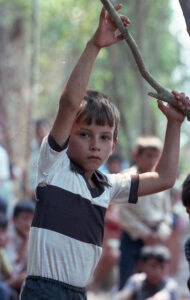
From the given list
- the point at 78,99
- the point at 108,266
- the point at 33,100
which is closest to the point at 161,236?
the point at 108,266

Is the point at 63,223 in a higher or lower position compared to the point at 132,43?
lower

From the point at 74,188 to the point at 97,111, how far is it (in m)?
0.33

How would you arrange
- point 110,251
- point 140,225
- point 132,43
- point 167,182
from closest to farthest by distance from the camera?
point 132,43 → point 167,182 → point 140,225 → point 110,251

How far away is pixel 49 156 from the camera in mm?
2574

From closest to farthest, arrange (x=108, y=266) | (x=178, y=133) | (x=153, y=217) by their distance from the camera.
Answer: (x=178, y=133)
(x=153, y=217)
(x=108, y=266)

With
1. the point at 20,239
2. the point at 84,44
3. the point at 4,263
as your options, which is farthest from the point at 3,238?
the point at 84,44

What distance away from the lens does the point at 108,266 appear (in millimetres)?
8398

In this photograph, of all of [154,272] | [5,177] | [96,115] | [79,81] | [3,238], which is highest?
[79,81]

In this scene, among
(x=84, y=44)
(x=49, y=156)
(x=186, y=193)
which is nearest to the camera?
(x=49, y=156)

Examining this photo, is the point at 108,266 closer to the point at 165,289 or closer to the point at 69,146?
the point at 165,289

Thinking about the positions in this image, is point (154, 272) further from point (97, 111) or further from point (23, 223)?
point (97, 111)

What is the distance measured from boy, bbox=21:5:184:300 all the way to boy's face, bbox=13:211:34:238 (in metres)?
3.04

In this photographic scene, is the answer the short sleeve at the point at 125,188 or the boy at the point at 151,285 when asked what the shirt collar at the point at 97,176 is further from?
the boy at the point at 151,285

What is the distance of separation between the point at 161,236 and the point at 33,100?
11.0 ft
